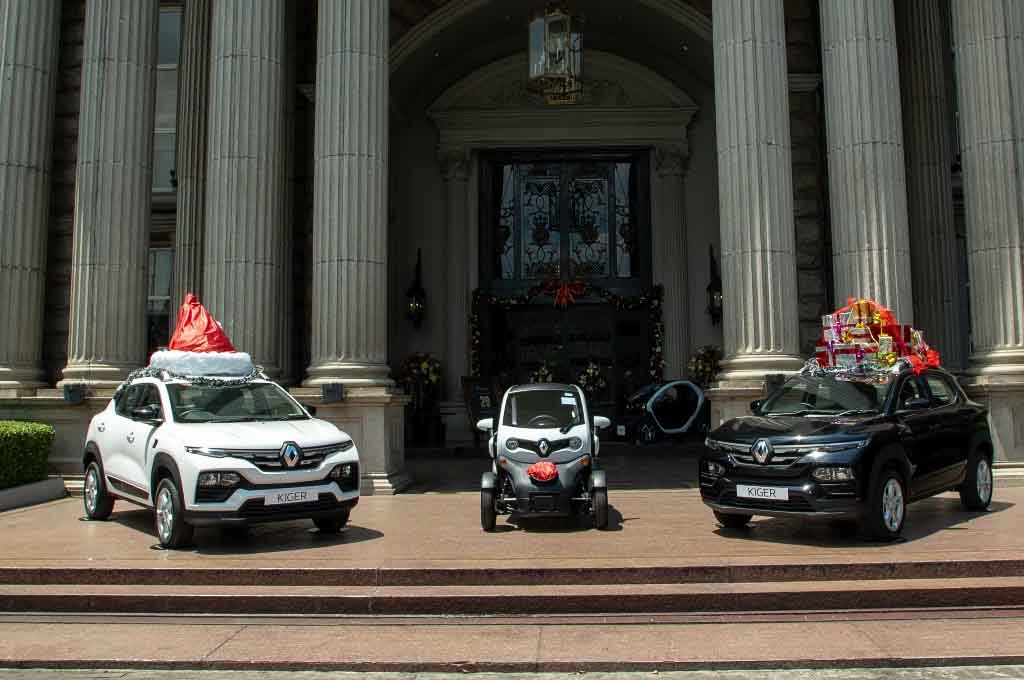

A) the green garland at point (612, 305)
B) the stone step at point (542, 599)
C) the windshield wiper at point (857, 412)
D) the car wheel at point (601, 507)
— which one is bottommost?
the stone step at point (542, 599)

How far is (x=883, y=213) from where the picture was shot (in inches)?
516

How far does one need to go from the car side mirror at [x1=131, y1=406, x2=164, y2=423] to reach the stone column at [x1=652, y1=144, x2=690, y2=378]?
13.7m

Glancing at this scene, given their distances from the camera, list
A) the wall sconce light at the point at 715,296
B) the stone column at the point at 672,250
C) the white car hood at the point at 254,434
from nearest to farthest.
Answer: the white car hood at the point at 254,434, the wall sconce light at the point at 715,296, the stone column at the point at 672,250

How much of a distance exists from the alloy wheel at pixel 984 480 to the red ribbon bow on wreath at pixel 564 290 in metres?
12.1

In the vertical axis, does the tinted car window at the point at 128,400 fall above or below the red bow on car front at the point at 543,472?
above

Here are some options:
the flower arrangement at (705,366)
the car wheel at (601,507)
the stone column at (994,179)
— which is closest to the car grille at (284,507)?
the car wheel at (601,507)

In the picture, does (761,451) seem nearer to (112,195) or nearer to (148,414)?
(148,414)

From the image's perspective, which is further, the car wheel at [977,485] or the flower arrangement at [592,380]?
the flower arrangement at [592,380]

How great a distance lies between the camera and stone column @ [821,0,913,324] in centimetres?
1309

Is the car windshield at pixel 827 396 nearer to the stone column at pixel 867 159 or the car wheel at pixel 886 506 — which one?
the car wheel at pixel 886 506

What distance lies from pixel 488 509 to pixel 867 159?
800cm

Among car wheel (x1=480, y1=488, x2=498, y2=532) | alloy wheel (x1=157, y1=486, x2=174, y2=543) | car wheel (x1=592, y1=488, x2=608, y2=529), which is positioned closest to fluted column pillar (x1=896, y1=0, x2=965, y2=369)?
car wheel (x1=592, y1=488, x2=608, y2=529)

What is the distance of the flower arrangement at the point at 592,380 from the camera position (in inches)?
852

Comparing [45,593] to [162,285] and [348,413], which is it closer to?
[348,413]
